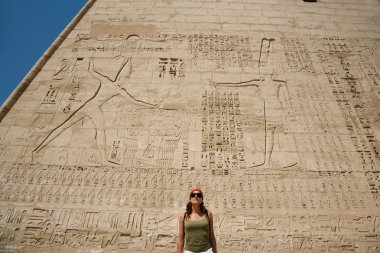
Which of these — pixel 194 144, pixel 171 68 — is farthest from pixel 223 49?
pixel 194 144

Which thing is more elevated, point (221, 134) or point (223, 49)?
point (223, 49)

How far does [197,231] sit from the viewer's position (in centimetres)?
242

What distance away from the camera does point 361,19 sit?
659cm

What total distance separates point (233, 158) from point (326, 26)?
3958mm

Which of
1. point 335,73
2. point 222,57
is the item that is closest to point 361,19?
point 335,73

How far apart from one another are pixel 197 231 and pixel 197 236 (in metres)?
0.04

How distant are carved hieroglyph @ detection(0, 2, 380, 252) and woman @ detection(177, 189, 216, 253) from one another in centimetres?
140

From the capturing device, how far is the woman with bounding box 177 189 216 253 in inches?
93.8

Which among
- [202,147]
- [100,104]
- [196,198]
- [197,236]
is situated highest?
[196,198]

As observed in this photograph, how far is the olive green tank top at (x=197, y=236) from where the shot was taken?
2.38m

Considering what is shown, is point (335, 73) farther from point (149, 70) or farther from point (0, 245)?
point (0, 245)

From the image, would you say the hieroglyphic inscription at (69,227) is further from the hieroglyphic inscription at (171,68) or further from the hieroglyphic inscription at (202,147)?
the hieroglyphic inscription at (171,68)

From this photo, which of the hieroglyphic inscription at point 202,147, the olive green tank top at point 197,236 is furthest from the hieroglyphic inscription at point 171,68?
the olive green tank top at point 197,236

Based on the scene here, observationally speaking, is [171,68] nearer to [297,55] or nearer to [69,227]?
[297,55]
